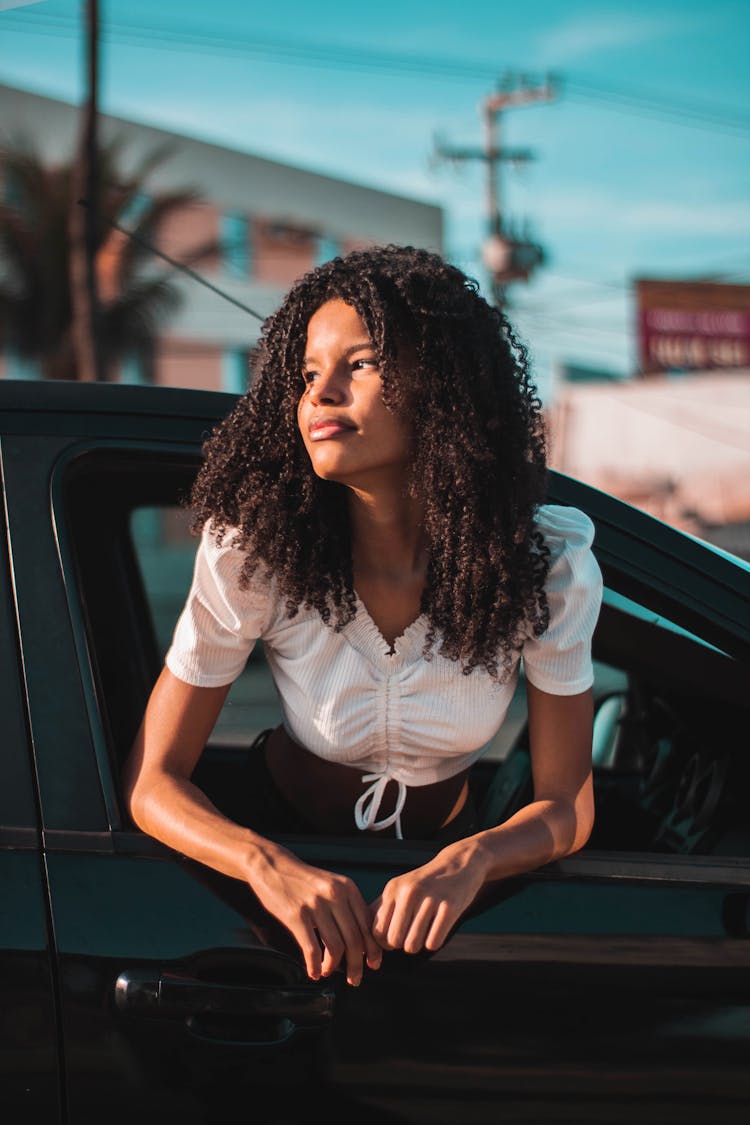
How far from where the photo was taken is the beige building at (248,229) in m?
24.4

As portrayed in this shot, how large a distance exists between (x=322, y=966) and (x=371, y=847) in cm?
19

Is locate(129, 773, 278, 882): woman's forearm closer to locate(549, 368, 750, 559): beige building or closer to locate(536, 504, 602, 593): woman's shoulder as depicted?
locate(536, 504, 602, 593): woman's shoulder

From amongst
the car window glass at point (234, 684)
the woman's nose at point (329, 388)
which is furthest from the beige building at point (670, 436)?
the woman's nose at point (329, 388)

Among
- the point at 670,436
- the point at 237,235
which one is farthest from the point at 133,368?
the point at 670,436

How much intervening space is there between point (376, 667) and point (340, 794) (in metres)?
0.21

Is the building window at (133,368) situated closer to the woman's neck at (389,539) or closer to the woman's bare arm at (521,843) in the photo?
the woman's neck at (389,539)

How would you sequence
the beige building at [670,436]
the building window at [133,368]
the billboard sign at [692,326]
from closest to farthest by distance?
1. the building window at [133,368]
2. the beige building at [670,436]
3. the billboard sign at [692,326]

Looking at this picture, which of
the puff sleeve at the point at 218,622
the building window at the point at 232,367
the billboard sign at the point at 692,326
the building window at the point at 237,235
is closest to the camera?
the puff sleeve at the point at 218,622

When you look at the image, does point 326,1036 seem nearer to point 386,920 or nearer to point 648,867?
point 386,920

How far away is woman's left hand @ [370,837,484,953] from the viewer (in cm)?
138

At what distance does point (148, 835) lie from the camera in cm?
148

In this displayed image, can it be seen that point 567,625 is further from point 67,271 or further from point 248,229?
point 248,229

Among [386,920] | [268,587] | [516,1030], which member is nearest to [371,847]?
[386,920]

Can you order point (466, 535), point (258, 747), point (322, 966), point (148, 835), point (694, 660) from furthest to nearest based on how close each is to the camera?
1. point (258, 747)
2. point (694, 660)
3. point (466, 535)
4. point (148, 835)
5. point (322, 966)
